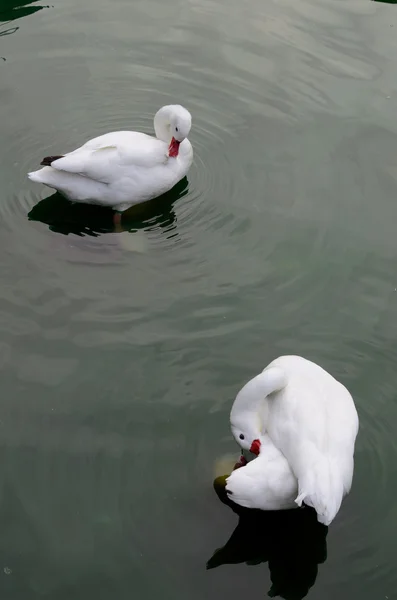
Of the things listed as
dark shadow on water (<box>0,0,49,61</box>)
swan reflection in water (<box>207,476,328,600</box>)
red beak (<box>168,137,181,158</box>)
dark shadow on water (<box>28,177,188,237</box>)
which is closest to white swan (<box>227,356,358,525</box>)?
swan reflection in water (<box>207,476,328,600</box>)

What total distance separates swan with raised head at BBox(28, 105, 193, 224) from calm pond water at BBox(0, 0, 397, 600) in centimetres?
21

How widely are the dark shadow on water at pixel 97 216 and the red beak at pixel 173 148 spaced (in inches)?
13.8

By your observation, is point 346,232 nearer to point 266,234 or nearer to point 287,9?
point 266,234

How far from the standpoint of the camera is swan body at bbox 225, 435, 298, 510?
3.65m

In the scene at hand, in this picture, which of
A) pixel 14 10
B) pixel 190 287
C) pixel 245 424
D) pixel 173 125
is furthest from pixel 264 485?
pixel 14 10

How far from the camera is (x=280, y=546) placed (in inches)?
159

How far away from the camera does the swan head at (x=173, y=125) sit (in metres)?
5.81

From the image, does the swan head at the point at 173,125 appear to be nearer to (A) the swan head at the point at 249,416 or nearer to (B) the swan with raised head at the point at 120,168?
(B) the swan with raised head at the point at 120,168

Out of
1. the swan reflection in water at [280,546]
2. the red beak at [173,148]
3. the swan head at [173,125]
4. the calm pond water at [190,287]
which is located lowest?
the swan reflection in water at [280,546]

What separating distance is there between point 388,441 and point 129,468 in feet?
4.66

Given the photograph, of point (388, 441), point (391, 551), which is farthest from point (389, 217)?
point (391, 551)

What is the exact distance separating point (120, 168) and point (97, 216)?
47 cm

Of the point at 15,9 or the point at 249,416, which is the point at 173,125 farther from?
the point at 15,9

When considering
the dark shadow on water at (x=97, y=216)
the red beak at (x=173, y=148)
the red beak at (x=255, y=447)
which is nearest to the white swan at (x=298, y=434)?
the red beak at (x=255, y=447)
